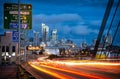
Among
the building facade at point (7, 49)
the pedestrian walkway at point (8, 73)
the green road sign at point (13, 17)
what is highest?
the green road sign at point (13, 17)

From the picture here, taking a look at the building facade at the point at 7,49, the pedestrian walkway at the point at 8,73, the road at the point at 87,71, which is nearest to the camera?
the road at the point at 87,71

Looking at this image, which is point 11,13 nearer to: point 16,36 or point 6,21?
point 6,21

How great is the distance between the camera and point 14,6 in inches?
2298

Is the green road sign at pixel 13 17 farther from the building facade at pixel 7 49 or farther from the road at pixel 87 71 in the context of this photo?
the building facade at pixel 7 49

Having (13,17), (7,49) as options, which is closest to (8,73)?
(13,17)

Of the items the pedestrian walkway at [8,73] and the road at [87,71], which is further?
the pedestrian walkway at [8,73]

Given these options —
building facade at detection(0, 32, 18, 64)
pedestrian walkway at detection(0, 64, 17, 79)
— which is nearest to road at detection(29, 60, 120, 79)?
pedestrian walkway at detection(0, 64, 17, 79)

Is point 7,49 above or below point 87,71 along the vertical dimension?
above

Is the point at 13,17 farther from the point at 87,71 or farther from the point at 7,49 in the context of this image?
the point at 7,49

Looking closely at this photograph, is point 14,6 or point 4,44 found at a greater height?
point 14,6

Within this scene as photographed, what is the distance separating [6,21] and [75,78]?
99.2ft

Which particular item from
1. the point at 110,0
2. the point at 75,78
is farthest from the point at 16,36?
the point at 75,78

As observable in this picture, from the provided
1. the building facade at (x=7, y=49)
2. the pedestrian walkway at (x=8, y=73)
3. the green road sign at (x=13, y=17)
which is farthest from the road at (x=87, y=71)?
the building facade at (x=7, y=49)

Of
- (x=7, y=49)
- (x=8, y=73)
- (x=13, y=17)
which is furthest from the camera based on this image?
(x=7, y=49)
